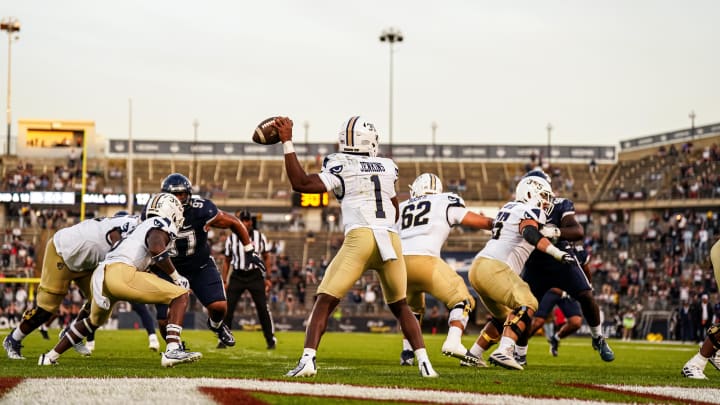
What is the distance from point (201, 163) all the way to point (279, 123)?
55.6m

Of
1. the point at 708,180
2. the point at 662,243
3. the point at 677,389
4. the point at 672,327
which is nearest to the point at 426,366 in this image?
the point at 677,389

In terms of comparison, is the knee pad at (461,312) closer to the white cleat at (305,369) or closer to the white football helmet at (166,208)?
the white cleat at (305,369)

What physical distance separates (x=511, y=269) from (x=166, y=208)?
3442 millimetres

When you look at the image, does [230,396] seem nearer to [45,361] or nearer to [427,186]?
[45,361]

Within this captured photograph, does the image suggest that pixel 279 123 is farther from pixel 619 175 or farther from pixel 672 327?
pixel 619 175

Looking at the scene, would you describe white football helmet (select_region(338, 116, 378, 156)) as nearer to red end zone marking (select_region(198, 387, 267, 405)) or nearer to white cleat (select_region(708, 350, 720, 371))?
red end zone marking (select_region(198, 387, 267, 405))

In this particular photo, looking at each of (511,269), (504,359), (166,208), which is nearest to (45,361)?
(166,208)

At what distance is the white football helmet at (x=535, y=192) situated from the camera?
32.5 feet

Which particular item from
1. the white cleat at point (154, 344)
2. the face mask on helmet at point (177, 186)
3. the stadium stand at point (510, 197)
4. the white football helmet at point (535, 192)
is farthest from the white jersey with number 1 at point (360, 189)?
the stadium stand at point (510, 197)

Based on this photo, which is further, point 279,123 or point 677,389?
point 279,123

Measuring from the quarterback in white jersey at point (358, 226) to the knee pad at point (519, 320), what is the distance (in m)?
1.63

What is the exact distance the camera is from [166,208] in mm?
9211

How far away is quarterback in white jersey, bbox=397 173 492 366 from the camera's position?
9344 millimetres

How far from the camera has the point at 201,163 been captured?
205ft
